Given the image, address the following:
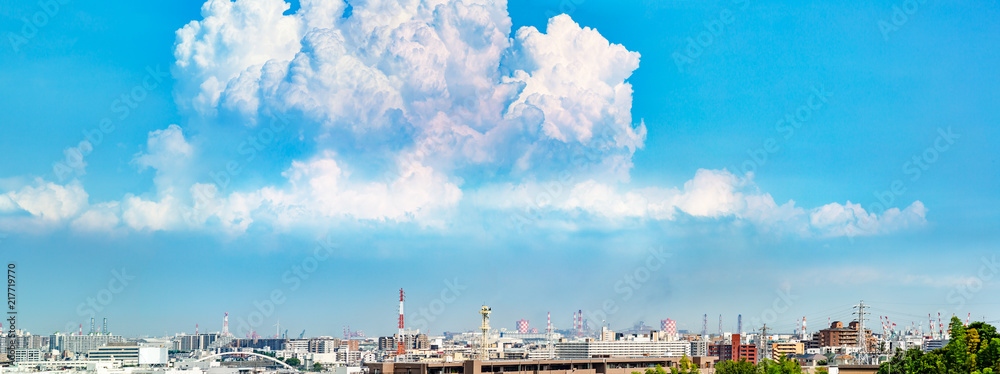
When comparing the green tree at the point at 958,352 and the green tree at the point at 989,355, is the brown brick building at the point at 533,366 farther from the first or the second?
the green tree at the point at 989,355

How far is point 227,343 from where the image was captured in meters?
173

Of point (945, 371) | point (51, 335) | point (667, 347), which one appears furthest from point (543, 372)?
point (51, 335)

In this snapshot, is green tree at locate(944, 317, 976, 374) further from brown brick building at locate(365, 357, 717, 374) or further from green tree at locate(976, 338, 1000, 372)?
brown brick building at locate(365, 357, 717, 374)

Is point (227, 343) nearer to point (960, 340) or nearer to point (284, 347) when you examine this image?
point (284, 347)

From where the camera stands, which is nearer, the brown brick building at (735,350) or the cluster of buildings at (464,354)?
the cluster of buildings at (464,354)

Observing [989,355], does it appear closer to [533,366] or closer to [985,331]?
[985,331]

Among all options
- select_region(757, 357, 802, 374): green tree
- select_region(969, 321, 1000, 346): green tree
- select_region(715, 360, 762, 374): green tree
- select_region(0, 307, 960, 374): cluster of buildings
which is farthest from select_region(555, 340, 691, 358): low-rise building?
select_region(969, 321, 1000, 346): green tree

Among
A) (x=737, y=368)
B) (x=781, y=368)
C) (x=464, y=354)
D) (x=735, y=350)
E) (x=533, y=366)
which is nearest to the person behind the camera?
(x=781, y=368)

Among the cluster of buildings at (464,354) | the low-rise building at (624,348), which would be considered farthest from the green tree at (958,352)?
the low-rise building at (624,348)

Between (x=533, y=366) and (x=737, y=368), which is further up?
(x=737, y=368)

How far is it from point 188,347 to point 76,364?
82.9 m

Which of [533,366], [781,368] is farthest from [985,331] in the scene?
[533,366]

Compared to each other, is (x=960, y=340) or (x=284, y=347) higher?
(x=960, y=340)

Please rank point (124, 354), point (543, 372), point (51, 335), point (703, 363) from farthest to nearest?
point (51, 335), point (124, 354), point (703, 363), point (543, 372)
